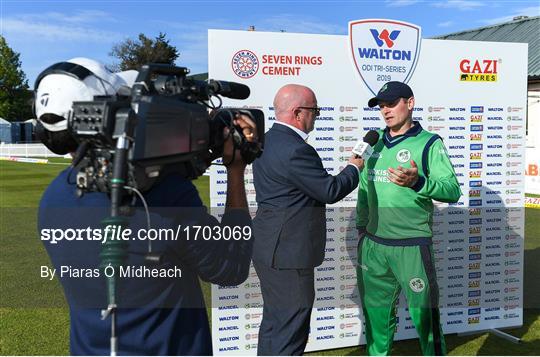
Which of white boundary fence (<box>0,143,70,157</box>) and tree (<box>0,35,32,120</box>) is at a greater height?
tree (<box>0,35,32,120</box>)

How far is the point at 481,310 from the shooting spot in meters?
5.45

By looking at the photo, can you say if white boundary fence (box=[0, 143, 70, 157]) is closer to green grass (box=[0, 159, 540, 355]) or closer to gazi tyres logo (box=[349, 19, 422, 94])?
green grass (box=[0, 159, 540, 355])

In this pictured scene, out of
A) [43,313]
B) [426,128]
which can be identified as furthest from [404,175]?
[43,313]

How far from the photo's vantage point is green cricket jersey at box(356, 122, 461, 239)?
3.73 meters

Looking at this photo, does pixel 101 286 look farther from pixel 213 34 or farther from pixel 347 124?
pixel 347 124

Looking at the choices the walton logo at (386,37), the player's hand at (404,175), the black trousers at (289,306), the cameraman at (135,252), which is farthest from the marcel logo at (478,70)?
the cameraman at (135,252)

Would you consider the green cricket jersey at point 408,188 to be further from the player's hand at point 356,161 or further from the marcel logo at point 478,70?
the marcel logo at point 478,70

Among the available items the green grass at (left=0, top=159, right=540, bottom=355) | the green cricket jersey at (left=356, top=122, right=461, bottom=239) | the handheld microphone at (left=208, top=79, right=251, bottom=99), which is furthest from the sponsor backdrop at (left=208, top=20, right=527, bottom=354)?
the handheld microphone at (left=208, top=79, right=251, bottom=99)

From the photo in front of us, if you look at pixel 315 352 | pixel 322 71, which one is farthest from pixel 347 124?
pixel 315 352

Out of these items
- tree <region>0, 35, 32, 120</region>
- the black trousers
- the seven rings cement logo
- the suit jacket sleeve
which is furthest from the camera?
tree <region>0, 35, 32, 120</region>

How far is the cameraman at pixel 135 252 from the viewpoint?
1.67 m

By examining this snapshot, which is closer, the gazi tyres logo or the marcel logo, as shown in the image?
the gazi tyres logo

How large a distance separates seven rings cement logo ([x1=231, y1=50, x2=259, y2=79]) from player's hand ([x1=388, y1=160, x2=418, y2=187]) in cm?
145

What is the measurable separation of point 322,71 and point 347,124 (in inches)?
19.3
